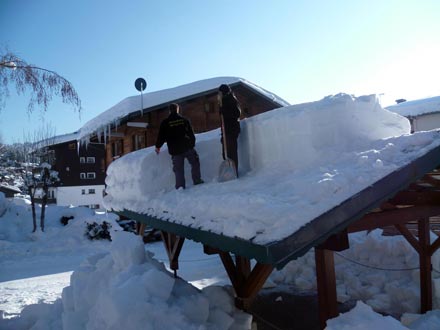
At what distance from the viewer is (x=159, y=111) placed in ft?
44.2

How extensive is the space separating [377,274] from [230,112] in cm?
550

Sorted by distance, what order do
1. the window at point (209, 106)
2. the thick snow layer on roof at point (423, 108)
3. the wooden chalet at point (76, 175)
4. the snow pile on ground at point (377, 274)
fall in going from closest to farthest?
the snow pile on ground at point (377, 274) < the window at point (209, 106) < the thick snow layer on roof at point (423, 108) < the wooden chalet at point (76, 175)

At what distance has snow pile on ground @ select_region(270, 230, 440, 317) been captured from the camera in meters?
6.96

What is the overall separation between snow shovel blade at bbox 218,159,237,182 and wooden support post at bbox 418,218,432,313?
10.8ft

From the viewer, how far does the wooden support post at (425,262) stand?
5699mm

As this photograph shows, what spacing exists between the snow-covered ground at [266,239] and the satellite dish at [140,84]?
5837 millimetres

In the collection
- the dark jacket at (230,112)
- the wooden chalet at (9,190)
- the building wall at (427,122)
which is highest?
the building wall at (427,122)

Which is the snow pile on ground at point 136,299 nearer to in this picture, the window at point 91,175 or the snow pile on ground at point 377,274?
the snow pile on ground at point 377,274

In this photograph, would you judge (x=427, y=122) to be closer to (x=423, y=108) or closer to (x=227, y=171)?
(x=423, y=108)

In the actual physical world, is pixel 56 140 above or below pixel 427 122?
above

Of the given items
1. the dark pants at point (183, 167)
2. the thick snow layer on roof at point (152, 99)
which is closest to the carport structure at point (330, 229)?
the dark pants at point (183, 167)

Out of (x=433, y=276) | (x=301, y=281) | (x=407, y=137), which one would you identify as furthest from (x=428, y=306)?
(x=407, y=137)

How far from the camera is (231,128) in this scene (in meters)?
5.30

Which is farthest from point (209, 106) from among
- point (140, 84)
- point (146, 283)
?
point (146, 283)
